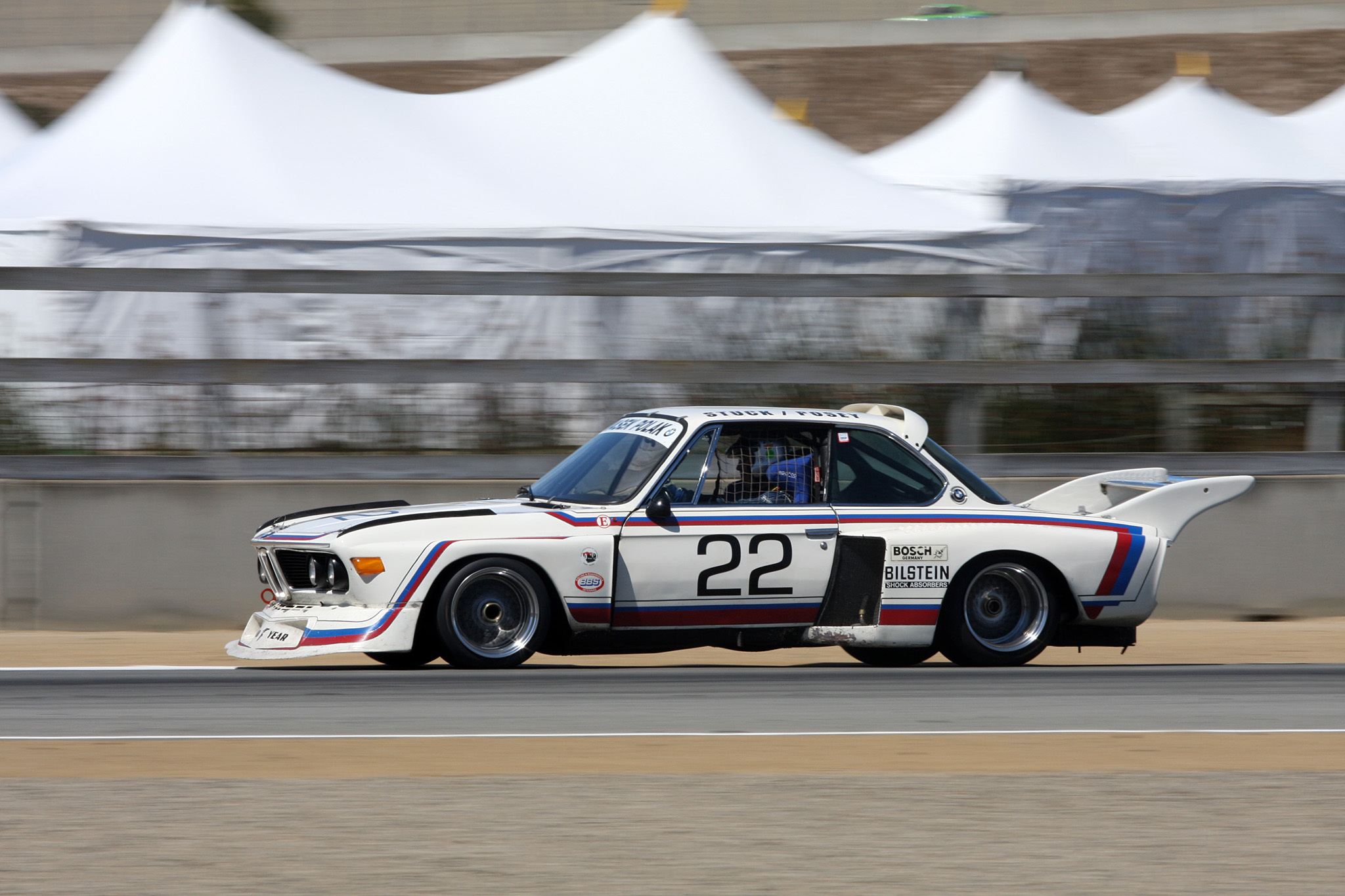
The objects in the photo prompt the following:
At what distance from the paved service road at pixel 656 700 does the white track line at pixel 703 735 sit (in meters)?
0.05

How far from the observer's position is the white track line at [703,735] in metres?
6.62

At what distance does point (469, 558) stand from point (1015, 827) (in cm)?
374

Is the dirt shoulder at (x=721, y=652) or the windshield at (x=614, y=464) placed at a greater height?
the windshield at (x=614, y=464)

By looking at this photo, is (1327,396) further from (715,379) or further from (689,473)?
(689,473)

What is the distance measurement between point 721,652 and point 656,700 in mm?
2476

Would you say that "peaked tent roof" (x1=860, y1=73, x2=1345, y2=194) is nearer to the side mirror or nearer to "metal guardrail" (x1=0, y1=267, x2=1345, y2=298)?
"metal guardrail" (x1=0, y1=267, x2=1345, y2=298)

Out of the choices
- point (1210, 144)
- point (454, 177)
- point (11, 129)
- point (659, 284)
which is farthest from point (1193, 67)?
point (11, 129)

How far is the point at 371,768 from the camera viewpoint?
6.02 metres

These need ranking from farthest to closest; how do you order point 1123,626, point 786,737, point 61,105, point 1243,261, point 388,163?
point 61,105
point 1243,261
point 388,163
point 1123,626
point 786,737

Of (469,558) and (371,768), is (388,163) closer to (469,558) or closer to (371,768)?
(469,558)

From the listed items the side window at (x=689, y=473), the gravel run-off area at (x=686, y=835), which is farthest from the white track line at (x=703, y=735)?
the side window at (x=689, y=473)

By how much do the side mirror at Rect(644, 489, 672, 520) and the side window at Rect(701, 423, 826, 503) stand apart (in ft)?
0.97

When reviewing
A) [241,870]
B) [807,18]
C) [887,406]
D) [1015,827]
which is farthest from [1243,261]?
[807,18]

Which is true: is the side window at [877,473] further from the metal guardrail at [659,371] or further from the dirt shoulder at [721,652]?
the metal guardrail at [659,371]
